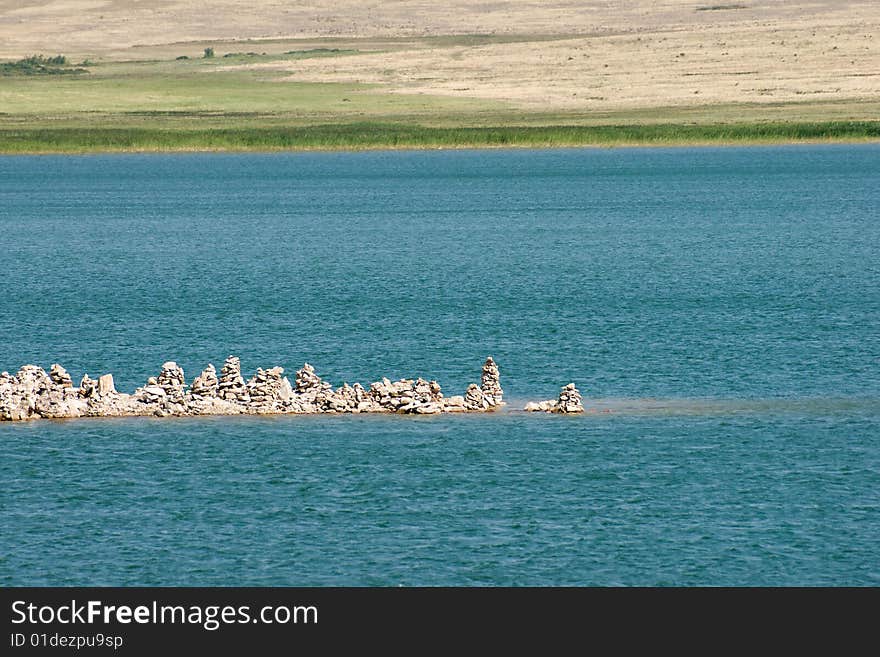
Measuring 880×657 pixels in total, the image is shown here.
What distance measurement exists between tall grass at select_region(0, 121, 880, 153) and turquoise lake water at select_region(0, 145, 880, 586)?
73.8 metres

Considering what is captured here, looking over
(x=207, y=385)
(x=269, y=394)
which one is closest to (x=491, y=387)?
(x=269, y=394)

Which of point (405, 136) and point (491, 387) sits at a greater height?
point (405, 136)

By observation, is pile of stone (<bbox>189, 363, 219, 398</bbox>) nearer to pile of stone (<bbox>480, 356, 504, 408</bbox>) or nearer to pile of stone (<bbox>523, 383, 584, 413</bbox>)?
pile of stone (<bbox>480, 356, 504, 408</bbox>)

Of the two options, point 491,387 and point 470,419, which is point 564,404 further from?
point 470,419

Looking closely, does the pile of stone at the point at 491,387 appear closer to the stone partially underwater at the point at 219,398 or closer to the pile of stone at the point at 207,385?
the stone partially underwater at the point at 219,398

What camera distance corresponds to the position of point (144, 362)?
5312 centimetres

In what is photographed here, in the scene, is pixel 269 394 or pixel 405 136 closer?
pixel 269 394

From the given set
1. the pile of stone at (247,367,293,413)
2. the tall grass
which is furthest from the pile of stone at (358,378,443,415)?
the tall grass

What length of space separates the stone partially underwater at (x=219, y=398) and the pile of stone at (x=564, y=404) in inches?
12.4

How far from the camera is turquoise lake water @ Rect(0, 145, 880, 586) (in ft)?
107

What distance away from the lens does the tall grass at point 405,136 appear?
18062cm

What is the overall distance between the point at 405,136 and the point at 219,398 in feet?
471

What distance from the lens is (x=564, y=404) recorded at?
44219 mm

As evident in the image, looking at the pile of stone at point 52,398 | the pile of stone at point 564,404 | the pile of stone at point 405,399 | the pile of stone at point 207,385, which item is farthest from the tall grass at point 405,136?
the pile of stone at point 564,404
